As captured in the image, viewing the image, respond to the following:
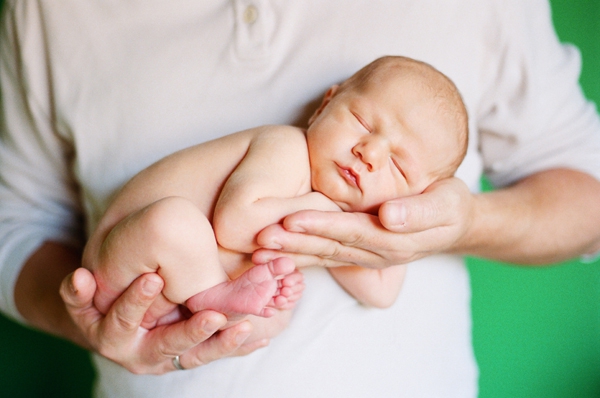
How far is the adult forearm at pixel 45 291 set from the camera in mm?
1131

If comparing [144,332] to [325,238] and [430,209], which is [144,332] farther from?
[430,209]

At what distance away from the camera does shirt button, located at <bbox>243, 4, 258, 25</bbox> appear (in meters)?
1.00

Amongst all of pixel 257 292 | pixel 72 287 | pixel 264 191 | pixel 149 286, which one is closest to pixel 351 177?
pixel 264 191

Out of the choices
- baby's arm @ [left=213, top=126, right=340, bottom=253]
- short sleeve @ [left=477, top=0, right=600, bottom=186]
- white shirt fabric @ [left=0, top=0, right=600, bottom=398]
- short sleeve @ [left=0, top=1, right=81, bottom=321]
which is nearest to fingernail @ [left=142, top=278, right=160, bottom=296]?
baby's arm @ [left=213, top=126, right=340, bottom=253]

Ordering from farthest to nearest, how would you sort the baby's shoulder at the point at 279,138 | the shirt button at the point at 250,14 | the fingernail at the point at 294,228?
the shirt button at the point at 250,14 < the baby's shoulder at the point at 279,138 < the fingernail at the point at 294,228

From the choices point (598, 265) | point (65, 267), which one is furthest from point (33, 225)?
point (598, 265)

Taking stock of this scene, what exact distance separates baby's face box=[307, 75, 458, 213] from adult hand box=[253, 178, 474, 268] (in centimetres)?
7

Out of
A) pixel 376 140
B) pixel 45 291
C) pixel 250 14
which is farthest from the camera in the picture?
pixel 45 291

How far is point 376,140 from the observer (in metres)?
0.89

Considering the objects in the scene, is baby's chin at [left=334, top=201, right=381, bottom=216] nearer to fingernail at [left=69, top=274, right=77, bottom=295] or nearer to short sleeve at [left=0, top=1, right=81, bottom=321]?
fingernail at [left=69, top=274, right=77, bottom=295]

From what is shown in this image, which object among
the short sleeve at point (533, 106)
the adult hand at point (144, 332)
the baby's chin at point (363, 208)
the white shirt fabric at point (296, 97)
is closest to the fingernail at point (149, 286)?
the adult hand at point (144, 332)

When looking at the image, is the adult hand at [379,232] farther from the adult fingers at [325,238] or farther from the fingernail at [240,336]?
the fingernail at [240,336]

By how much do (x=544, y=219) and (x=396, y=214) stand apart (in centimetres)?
46

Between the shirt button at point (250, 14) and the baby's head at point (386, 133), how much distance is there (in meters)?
0.24
